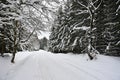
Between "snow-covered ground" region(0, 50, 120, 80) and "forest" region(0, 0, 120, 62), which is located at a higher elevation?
"forest" region(0, 0, 120, 62)

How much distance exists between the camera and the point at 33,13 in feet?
26.5

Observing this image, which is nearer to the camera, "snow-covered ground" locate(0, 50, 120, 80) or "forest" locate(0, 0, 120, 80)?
"forest" locate(0, 0, 120, 80)

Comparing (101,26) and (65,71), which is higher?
(101,26)

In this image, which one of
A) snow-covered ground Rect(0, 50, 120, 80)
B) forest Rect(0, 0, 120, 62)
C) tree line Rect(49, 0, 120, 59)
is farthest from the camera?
tree line Rect(49, 0, 120, 59)

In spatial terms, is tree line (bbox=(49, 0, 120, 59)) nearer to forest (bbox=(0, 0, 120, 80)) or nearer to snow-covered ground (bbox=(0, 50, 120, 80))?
forest (bbox=(0, 0, 120, 80))

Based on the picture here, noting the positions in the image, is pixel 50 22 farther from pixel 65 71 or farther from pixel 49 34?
pixel 49 34

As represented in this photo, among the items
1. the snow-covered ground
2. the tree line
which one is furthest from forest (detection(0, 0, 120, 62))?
the snow-covered ground

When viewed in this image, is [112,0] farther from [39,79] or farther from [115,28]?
[39,79]

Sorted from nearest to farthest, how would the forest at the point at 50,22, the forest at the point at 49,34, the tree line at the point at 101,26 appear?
the forest at the point at 50,22, the forest at the point at 49,34, the tree line at the point at 101,26

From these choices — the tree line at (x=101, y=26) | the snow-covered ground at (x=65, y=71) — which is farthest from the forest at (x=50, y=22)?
the snow-covered ground at (x=65, y=71)

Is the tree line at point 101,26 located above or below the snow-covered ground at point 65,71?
above

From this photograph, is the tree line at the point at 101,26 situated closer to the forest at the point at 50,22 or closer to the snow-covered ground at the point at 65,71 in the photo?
the forest at the point at 50,22

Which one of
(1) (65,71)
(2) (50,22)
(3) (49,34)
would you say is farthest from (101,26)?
(2) (50,22)

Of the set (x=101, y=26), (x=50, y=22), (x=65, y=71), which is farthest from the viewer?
(x=101, y=26)
